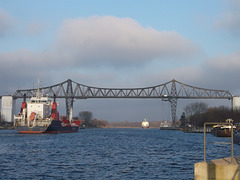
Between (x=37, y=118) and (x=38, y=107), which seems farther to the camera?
(x=38, y=107)

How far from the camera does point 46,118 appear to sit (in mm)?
101000

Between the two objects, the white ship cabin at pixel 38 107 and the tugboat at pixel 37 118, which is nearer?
the tugboat at pixel 37 118

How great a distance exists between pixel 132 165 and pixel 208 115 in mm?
117510

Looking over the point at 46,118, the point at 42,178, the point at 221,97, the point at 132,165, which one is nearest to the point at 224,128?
the point at 46,118

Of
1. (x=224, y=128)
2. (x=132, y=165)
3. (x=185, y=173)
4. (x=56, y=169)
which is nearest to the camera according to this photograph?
(x=185, y=173)

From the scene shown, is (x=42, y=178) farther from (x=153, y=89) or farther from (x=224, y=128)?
(x=153, y=89)

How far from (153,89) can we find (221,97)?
123 ft

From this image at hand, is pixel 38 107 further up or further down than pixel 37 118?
further up

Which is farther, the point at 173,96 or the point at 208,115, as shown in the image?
the point at 173,96

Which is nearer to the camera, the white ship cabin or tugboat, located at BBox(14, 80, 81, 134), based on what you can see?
tugboat, located at BBox(14, 80, 81, 134)

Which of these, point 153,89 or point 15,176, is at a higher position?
point 153,89

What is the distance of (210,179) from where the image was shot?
15.5 meters

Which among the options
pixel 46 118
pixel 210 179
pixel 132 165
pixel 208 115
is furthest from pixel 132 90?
pixel 210 179

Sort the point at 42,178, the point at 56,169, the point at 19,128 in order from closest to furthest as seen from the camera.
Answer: the point at 42,178, the point at 56,169, the point at 19,128
